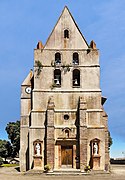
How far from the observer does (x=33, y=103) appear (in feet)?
141

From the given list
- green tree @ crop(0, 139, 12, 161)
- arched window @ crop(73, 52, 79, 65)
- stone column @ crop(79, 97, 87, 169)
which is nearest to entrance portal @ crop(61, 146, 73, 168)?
stone column @ crop(79, 97, 87, 169)

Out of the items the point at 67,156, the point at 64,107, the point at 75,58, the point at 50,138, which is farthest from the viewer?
the point at 75,58

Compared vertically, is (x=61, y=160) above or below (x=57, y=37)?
below

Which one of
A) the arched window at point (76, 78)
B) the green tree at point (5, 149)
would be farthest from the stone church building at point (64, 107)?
the green tree at point (5, 149)

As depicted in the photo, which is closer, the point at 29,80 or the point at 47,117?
the point at 47,117

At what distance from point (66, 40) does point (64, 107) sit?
7906 millimetres

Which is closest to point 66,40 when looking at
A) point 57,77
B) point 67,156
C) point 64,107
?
point 57,77

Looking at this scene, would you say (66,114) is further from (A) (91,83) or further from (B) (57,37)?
(B) (57,37)

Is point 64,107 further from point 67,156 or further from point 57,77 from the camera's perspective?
point 67,156

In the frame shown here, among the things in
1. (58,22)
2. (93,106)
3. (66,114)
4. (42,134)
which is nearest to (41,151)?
(42,134)

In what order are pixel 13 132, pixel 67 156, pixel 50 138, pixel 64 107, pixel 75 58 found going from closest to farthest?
pixel 50 138 → pixel 67 156 → pixel 64 107 → pixel 75 58 → pixel 13 132

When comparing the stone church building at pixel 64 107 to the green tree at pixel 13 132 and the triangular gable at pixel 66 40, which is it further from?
the green tree at pixel 13 132

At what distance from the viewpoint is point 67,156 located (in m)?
41.7

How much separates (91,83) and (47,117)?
6.31 meters
